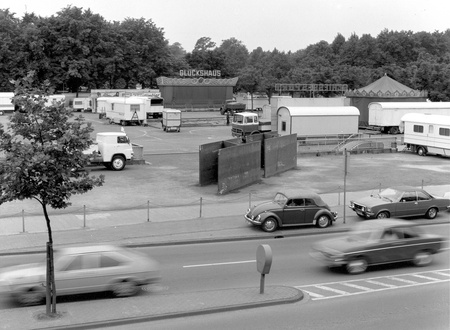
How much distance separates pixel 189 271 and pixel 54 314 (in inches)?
201

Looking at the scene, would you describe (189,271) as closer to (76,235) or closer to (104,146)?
(76,235)

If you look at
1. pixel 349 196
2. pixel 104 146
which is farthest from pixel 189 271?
pixel 104 146

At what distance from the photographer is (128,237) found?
2177 centimetres

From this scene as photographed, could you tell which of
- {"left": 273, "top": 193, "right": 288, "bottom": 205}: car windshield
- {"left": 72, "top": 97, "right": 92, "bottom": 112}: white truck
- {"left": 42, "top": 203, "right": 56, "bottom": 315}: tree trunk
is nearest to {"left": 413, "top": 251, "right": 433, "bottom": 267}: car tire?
{"left": 273, "top": 193, "right": 288, "bottom": 205}: car windshield

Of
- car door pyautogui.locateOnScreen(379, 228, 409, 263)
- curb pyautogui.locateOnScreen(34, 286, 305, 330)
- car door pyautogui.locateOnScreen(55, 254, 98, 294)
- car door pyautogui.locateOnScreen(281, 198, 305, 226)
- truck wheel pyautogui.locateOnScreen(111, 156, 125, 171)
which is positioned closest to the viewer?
curb pyautogui.locateOnScreen(34, 286, 305, 330)

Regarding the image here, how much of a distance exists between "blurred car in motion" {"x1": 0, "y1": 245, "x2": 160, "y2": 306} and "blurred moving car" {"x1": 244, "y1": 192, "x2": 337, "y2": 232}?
841 cm

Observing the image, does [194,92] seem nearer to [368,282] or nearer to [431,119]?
[431,119]

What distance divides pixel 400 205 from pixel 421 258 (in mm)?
7351

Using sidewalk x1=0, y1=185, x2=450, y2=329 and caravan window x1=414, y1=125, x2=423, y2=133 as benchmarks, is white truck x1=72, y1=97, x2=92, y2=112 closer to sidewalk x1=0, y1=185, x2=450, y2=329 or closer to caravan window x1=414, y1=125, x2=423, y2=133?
caravan window x1=414, y1=125, x2=423, y2=133

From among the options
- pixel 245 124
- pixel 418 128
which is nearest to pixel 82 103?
pixel 245 124

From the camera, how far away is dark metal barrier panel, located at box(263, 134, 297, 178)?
3562 cm

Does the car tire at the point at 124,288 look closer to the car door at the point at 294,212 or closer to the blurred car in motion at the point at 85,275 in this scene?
the blurred car in motion at the point at 85,275

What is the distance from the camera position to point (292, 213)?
23188 millimetres

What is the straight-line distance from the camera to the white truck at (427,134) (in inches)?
1784
